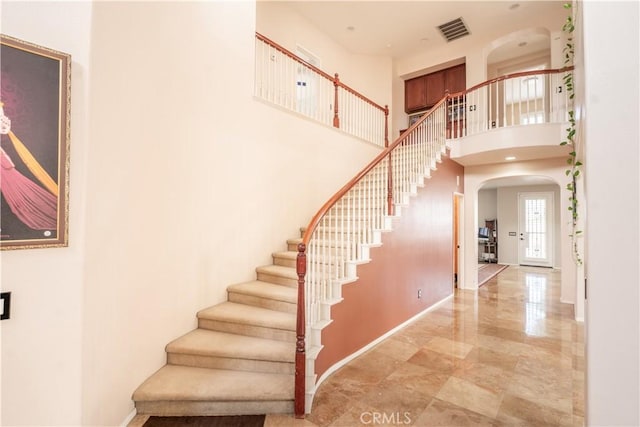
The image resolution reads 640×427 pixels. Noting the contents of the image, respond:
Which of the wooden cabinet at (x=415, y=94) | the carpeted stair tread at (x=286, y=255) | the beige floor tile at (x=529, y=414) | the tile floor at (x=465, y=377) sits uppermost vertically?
the wooden cabinet at (x=415, y=94)

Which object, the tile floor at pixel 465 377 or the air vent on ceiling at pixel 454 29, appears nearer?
the tile floor at pixel 465 377

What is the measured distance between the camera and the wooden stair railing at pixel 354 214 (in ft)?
7.74

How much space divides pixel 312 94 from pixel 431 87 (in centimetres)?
389

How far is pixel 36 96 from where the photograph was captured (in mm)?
1588

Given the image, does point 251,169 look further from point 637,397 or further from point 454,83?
point 454,83

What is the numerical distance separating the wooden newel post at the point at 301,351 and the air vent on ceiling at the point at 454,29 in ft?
21.2

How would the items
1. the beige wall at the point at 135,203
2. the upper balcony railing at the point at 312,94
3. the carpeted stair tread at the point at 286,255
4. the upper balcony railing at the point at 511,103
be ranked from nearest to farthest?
the beige wall at the point at 135,203, the carpeted stair tread at the point at 286,255, the upper balcony railing at the point at 312,94, the upper balcony railing at the point at 511,103

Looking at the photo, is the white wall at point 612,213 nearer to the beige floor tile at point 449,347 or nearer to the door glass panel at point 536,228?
the beige floor tile at point 449,347

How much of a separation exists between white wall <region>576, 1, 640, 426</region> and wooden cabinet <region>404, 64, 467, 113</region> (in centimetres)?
676

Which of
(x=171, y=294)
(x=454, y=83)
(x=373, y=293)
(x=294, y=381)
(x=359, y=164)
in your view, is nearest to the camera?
(x=294, y=381)

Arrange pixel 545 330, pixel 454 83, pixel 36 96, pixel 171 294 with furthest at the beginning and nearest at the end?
pixel 454 83 → pixel 545 330 → pixel 171 294 → pixel 36 96

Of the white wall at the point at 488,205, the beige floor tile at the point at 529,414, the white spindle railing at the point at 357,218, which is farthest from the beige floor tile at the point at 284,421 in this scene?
the white wall at the point at 488,205

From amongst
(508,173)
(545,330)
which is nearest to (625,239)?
(545,330)

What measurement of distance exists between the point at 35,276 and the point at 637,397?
287 centimetres
